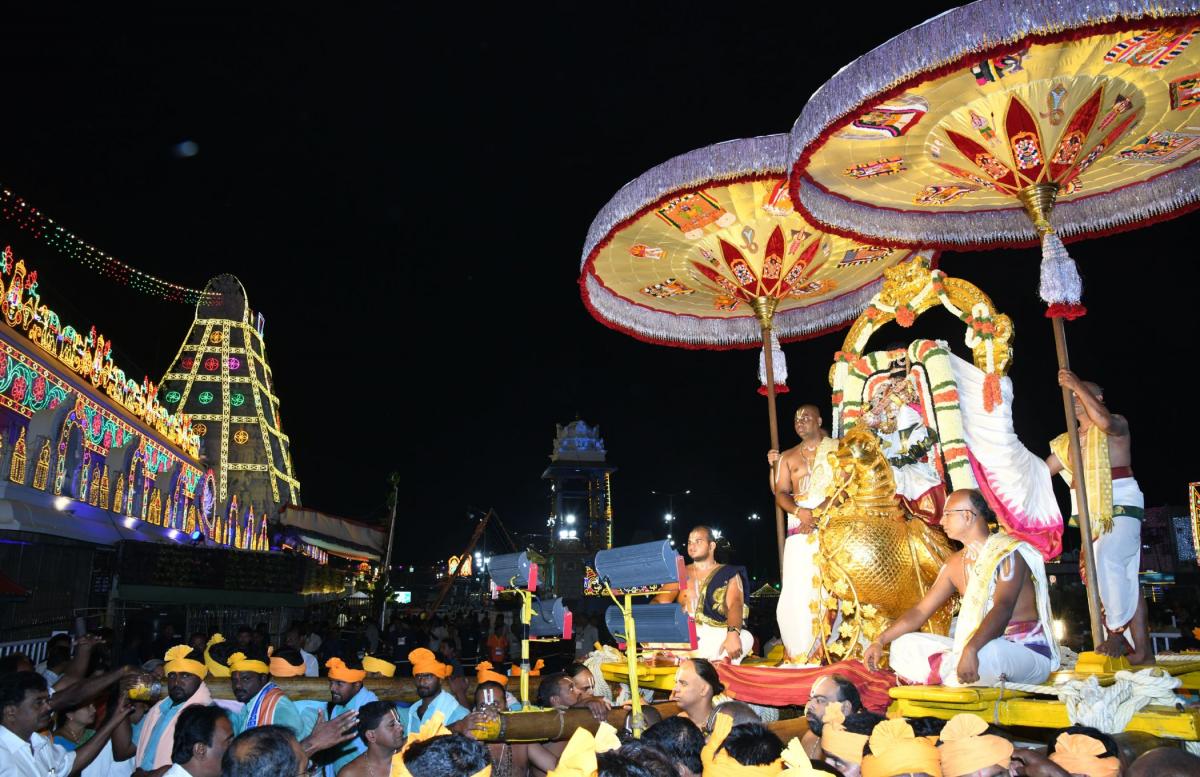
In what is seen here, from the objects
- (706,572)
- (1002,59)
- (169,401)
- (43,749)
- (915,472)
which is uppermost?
(169,401)

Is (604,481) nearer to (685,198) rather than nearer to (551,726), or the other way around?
(685,198)

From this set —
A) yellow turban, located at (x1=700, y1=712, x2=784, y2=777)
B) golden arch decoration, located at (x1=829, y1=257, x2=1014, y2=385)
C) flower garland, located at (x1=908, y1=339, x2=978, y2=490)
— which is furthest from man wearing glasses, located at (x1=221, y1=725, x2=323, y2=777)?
golden arch decoration, located at (x1=829, y1=257, x2=1014, y2=385)

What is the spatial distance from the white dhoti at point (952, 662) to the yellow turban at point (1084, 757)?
1.89 meters

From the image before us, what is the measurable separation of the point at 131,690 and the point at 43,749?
2.26ft

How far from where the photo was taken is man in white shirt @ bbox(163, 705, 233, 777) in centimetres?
395

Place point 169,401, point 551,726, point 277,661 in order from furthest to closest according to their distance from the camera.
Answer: point 169,401 → point 277,661 → point 551,726

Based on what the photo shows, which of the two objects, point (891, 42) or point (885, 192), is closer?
point (891, 42)

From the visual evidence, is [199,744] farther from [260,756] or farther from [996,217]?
[996,217]

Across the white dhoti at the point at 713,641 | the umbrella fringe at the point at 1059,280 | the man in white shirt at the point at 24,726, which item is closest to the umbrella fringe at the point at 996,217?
the umbrella fringe at the point at 1059,280

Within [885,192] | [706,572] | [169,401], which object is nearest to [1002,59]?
[885,192]

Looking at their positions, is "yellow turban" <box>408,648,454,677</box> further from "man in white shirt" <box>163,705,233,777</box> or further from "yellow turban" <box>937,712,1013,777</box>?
"yellow turban" <box>937,712,1013,777</box>

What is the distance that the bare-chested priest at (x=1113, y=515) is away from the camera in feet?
21.8

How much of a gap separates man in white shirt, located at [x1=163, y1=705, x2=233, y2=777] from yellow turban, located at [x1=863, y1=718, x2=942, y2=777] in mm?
2946

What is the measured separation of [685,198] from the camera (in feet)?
28.7
